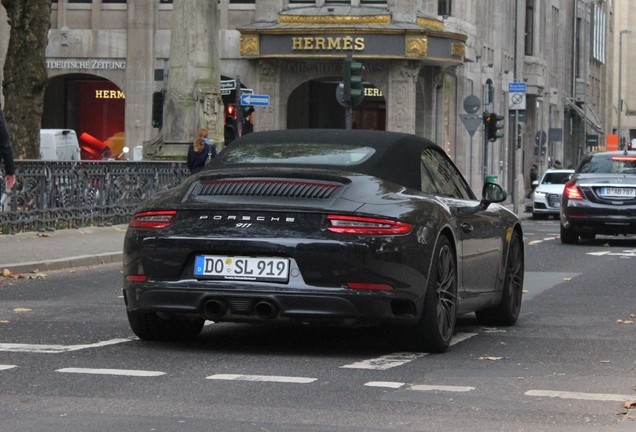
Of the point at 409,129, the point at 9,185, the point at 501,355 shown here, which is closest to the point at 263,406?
the point at 501,355

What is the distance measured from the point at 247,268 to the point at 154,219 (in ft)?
2.35

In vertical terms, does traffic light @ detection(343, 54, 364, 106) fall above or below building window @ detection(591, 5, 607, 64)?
below

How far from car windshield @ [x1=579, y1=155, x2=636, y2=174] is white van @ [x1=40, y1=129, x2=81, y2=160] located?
1754 centimetres

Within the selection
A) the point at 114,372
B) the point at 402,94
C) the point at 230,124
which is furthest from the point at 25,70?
the point at 402,94

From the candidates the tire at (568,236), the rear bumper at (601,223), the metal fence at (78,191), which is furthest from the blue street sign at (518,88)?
the rear bumper at (601,223)

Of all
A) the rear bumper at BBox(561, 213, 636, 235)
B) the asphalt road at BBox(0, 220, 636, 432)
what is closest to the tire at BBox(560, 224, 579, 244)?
the rear bumper at BBox(561, 213, 636, 235)

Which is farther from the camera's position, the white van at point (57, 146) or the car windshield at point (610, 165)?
the white van at point (57, 146)

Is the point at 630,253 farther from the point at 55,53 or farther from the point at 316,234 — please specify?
the point at 55,53

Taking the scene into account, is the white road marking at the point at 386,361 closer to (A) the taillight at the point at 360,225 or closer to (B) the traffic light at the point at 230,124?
(A) the taillight at the point at 360,225

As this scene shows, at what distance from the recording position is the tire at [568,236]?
28172mm

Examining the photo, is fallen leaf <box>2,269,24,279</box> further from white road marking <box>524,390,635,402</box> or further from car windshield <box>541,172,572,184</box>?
car windshield <box>541,172,572,184</box>

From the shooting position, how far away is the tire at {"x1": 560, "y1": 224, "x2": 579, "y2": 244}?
28.2 meters

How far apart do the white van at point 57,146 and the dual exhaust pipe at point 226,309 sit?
32648 millimetres

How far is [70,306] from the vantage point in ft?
45.5
